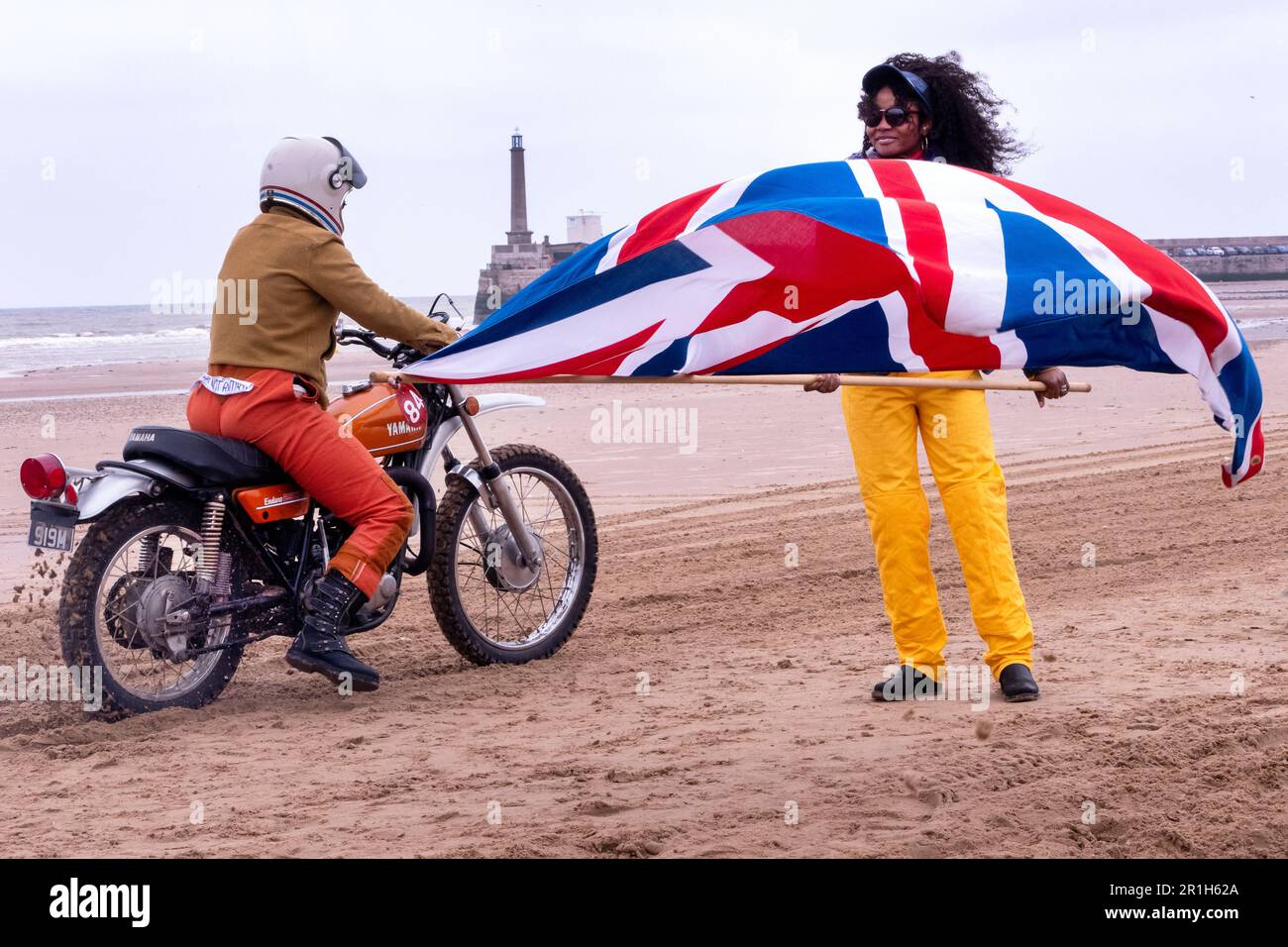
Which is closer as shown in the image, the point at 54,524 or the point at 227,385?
the point at 54,524

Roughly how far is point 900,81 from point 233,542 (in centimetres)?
277

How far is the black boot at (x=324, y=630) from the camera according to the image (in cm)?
504

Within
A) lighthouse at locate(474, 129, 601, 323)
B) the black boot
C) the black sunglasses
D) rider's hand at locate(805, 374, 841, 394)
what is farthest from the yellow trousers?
lighthouse at locate(474, 129, 601, 323)

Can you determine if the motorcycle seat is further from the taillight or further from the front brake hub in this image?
the front brake hub

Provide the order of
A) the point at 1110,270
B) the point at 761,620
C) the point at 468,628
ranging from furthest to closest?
the point at 761,620, the point at 468,628, the point at 1110,270

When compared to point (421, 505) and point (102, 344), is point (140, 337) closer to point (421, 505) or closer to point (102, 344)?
point (102, 344)

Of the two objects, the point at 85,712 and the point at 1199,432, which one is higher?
the point at 1199,432

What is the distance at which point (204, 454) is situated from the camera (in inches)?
Answer: 191

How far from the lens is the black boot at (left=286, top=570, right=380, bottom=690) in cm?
504

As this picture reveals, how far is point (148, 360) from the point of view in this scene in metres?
32.7

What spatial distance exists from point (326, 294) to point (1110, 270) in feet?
8.28

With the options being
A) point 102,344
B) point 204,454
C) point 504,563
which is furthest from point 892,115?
point 102,344

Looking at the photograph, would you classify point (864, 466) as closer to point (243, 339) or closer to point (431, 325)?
point (431, 325)
